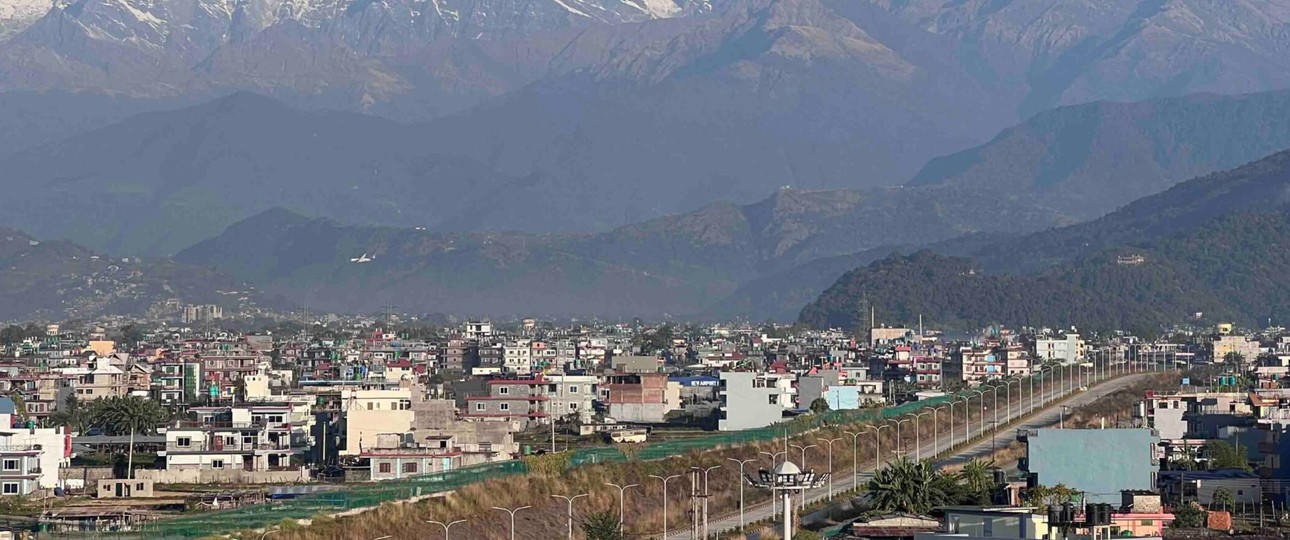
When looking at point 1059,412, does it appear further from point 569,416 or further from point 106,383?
point 106,383

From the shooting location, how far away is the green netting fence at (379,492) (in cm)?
A: 6412

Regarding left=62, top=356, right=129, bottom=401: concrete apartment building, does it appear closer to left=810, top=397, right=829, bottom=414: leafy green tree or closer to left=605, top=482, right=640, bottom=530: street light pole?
left=810, top=397, right=829, bottom=414: leafy green tree

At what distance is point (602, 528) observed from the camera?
64938 millimetres

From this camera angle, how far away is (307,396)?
370ft

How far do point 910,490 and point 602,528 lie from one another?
864cm

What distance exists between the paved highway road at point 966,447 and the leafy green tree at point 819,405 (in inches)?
246

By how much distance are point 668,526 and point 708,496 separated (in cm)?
652

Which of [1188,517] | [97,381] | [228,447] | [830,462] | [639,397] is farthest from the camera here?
[97,381]

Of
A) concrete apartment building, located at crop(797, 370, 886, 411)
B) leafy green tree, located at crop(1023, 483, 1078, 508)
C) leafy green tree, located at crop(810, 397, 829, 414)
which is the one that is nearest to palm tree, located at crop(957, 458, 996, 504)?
leafy green tree, located at crop(1023, 483, 1078, 508)

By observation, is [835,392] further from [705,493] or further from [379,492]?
[379,492]

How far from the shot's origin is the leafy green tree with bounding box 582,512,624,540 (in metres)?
64.3

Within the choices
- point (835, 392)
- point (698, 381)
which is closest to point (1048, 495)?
point (835, 392)

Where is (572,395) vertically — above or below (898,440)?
above

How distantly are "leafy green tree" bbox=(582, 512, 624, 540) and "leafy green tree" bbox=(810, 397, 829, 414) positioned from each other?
52980mm
